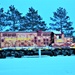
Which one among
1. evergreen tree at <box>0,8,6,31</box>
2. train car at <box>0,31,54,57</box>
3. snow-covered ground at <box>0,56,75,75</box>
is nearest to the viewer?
snow-covered ground at <box>0,56,75,75</box>

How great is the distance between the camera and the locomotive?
22.5 m

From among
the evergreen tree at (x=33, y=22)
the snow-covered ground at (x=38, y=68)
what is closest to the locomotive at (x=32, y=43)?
the snow-covered ground at (x=38, y=68)

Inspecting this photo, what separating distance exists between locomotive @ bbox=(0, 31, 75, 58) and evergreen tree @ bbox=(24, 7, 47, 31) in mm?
17190

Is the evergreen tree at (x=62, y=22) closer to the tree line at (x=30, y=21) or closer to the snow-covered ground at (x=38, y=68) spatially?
the tree line at (x=30, y=21)

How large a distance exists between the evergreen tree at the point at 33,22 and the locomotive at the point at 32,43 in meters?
17.2

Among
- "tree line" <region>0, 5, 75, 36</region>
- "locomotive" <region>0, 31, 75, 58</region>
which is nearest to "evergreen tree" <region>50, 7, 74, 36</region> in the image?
"tree line" <region>0, 5, 75, 36</region>

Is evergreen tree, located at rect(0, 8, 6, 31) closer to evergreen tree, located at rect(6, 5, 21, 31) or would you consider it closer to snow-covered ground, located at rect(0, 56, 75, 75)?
evergreen tree, located at rect(6, 5, 21, 31)

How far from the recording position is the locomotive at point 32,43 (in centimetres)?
2248

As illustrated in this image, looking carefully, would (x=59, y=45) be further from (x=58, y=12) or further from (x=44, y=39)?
(x=58, y=12)

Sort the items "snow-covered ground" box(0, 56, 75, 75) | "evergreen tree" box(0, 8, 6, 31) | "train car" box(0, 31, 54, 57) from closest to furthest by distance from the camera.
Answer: "snow-covered ground" box(0, 56, 75, 75)
"train car" box(0, 31, 54, 57)
"evergreen tree" box(0, 8, 6, 31)

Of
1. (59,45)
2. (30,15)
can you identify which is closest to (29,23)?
(30,15)

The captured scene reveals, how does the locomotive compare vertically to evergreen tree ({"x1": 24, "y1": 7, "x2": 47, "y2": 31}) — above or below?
below

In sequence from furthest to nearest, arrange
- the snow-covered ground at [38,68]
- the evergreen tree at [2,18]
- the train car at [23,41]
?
the evergreen tree at [2,18]
the train car at [23,41]
the snow-covered ground at [38,68]

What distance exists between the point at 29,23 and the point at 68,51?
60.7 feet
